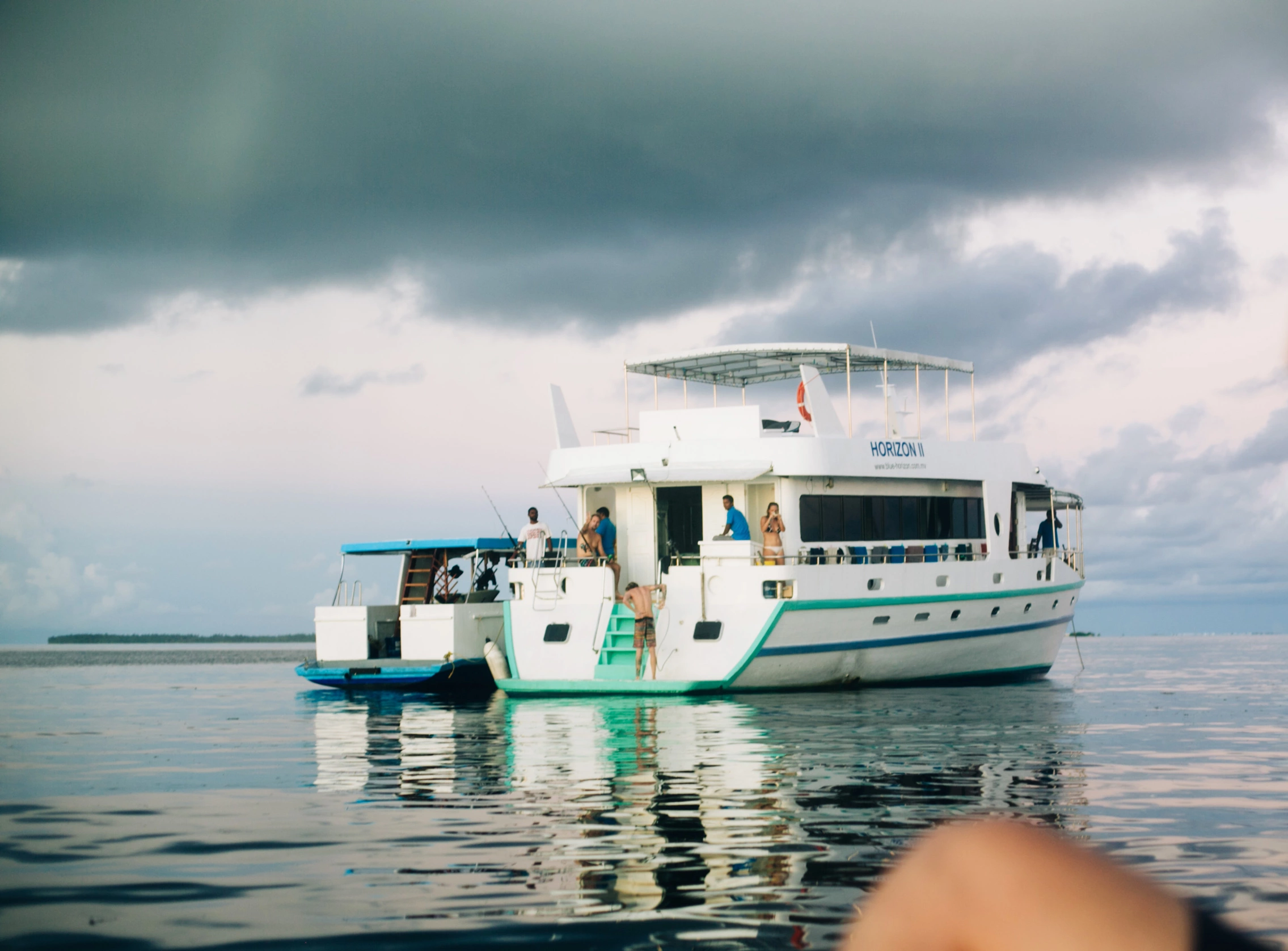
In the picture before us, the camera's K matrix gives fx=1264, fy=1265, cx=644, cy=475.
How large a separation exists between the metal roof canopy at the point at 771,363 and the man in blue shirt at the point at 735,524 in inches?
121

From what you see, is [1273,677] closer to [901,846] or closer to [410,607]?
[410,607]

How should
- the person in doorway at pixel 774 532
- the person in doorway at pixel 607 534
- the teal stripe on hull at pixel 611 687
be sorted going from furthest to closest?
1. the person in doorway at pixel 607 534
2. the person in doorway at pixel 774 532
3. the teal stripe on hull at pixel 611 687

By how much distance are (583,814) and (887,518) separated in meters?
14.8

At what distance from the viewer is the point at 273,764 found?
1123cm

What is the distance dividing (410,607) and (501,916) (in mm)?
18347

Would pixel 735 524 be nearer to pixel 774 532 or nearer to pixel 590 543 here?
pixel 774 532

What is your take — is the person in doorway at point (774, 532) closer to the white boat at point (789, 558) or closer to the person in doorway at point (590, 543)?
the white boat at point (789, 558)

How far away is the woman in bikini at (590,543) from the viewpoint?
20094 mm

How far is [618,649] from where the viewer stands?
62.7ft

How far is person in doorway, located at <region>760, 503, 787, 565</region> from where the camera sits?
19.4m

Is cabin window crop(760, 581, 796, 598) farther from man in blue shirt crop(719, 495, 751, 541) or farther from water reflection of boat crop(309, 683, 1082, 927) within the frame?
water reflection of boat crop(309, 683, 1082, 927)

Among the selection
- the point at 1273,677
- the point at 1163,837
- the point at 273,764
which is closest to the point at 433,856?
the point at 1163,837

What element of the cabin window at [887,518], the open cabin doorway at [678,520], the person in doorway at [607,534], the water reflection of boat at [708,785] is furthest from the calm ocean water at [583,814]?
the open cabin doorway at [678,520]

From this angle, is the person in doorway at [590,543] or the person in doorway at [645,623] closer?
the person in doorway at [645,623]
